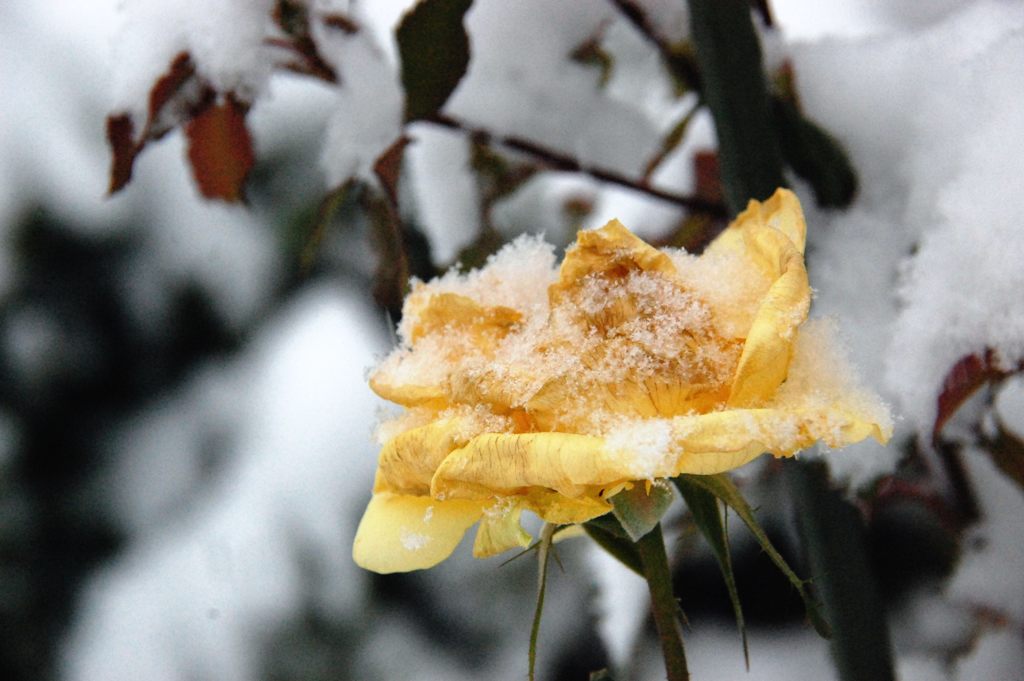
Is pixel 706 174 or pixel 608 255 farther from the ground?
pixel 608 255

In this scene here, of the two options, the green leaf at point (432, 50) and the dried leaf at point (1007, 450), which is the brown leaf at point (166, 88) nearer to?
the green leaf at point (432, 50)

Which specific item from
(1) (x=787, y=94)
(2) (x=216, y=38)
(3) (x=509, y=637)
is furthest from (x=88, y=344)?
(1) (x=787, y=94)

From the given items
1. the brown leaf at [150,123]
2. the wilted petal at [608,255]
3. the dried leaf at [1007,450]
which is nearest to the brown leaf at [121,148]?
the brown leaf at [150,123]

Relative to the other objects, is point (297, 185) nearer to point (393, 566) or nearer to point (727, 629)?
point (727, 629)

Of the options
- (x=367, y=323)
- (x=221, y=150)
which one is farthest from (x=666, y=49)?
(x=367, y=323)

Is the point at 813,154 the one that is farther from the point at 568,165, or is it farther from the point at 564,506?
the point at 564,506

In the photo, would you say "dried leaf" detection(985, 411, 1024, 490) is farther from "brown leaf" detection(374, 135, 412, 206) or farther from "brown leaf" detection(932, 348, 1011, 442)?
"brown leaf" detection(374, 135, 412, 206)
